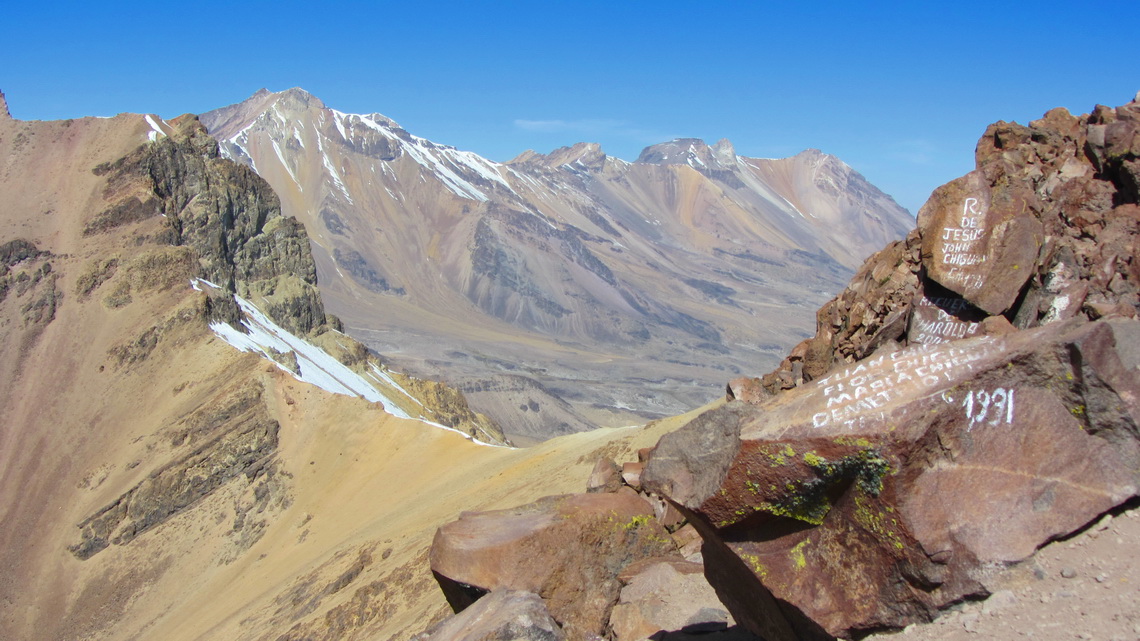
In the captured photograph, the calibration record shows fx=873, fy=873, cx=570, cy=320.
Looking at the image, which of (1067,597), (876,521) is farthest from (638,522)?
(1067,597)

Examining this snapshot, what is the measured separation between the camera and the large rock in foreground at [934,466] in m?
6.98

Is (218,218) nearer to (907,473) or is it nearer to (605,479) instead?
(605,479)

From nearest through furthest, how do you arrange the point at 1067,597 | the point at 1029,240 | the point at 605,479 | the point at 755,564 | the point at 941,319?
1. the point at 1067,597
2. the point at 755,564
3. the point at 1029,240
4. the point at 941,319
5. the point at 605,479

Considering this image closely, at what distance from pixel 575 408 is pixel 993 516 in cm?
10986

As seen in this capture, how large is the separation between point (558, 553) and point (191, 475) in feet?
96.3

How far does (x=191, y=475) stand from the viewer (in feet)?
119

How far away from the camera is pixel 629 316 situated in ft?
619

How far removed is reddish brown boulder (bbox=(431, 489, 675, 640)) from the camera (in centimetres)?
1130

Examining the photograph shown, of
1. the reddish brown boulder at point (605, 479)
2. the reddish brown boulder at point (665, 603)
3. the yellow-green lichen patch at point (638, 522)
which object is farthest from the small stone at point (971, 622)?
the reddish brown boulder at point (605, 479)

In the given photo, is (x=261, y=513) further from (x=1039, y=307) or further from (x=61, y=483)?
(x=1039, y=307)

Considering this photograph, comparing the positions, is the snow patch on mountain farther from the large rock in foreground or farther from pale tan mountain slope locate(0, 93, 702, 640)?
the large rock in foreground

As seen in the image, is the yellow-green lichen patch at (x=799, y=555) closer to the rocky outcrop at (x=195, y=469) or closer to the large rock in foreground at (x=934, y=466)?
the large rock in foreground at (x=934, y=466)

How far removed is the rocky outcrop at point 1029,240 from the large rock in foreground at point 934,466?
3506mm

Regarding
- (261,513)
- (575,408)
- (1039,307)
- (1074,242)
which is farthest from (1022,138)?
(575,408)
